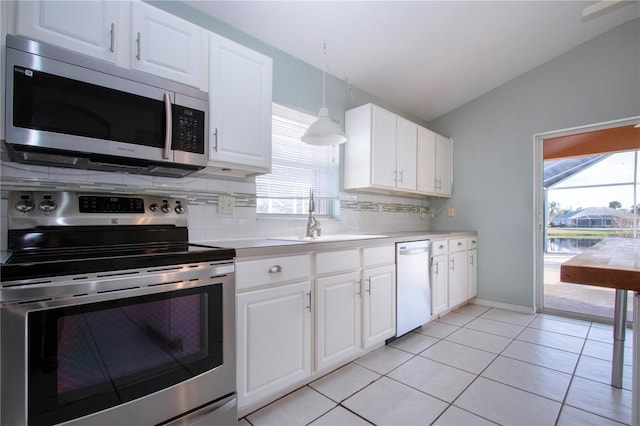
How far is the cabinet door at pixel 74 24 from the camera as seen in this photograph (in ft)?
4.17

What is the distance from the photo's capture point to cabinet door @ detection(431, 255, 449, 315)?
3070 millimetres

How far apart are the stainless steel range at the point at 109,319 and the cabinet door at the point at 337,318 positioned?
617 millimetres

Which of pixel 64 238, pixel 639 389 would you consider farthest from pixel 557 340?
pixel 64 238

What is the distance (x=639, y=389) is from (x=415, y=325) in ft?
6.63

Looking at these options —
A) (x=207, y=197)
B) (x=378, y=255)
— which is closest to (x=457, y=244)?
(x=378, y=255)

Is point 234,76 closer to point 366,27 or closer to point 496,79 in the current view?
point 366,27

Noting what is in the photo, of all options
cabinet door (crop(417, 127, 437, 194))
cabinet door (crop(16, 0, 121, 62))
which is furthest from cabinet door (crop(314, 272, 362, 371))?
cabinet door (crop(417, 127, 437, 194))

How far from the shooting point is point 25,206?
140 centimetres

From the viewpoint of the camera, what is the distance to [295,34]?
2.43 metres

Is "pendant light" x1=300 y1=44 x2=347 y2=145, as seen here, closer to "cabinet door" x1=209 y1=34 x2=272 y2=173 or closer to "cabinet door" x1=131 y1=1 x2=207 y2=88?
"cabinet door" x1=209 y1=34 x2=272 y2=173

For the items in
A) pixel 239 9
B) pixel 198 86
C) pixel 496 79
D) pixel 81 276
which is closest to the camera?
pixel 81 276

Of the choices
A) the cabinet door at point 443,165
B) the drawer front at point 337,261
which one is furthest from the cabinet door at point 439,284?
the drawer front at point 337,261

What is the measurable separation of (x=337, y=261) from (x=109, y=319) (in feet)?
4.27

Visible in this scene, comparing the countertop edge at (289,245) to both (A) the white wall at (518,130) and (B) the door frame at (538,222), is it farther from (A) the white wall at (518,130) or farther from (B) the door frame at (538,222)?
(B) the door frame at (538,222)
